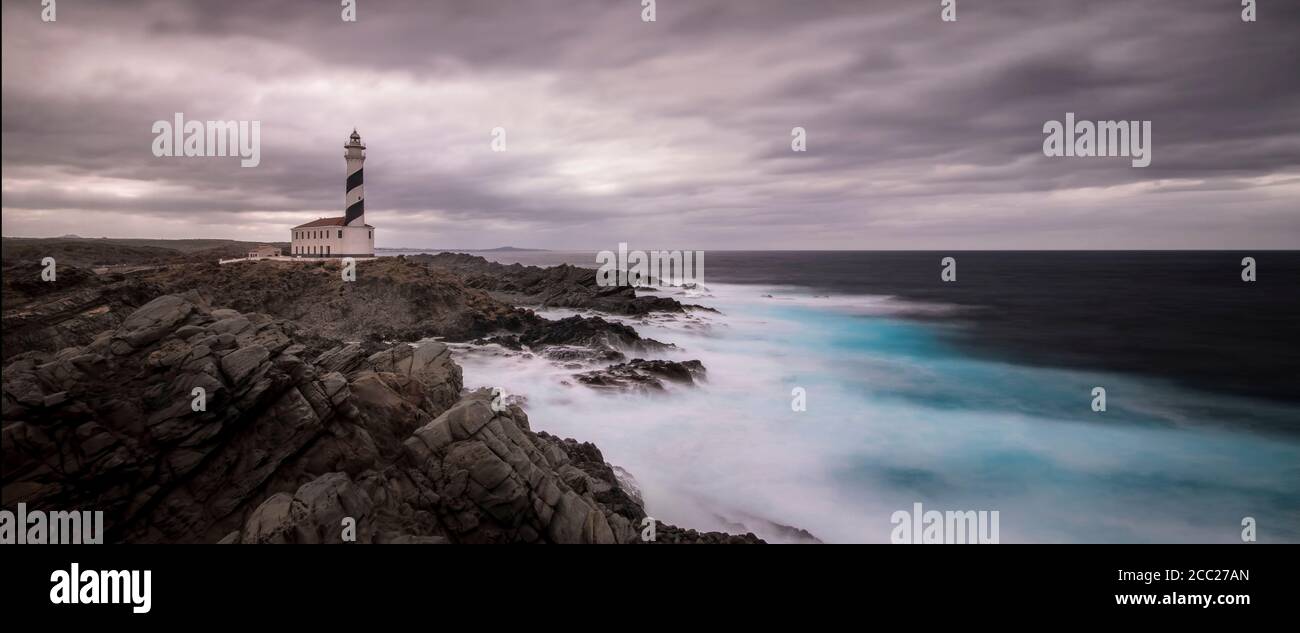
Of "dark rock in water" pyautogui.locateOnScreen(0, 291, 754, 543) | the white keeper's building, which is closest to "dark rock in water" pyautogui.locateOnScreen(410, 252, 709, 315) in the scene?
the white keeper's building

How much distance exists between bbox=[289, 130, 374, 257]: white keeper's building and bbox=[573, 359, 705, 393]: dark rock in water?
86.3 feet

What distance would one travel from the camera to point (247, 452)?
8078 millimetres

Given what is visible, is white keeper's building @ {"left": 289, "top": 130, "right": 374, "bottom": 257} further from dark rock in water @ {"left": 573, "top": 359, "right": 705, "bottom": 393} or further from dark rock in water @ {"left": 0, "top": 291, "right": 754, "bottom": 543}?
dark rock in water @ {"left": 0, "top": 291, "right": 754, "bottom": 543}

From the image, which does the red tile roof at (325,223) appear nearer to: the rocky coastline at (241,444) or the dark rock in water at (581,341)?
the dark rock in water at (581,341)

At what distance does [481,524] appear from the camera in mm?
7781

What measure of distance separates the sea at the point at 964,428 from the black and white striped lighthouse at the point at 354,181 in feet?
68.0

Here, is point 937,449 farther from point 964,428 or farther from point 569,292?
point 569,292

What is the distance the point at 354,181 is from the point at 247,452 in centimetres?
3473

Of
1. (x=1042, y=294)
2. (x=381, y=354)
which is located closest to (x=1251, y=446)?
(x=381, y=354)

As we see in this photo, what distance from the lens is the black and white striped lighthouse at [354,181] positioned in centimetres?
3750

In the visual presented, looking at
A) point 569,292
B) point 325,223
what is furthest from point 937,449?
point 325,223

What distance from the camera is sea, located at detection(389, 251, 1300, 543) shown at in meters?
13.2
